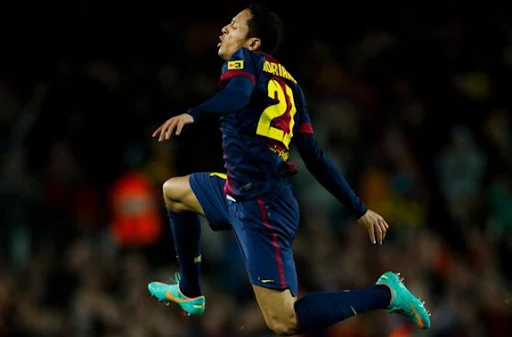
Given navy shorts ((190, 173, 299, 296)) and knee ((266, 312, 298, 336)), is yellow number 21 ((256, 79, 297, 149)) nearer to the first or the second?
navy shorts ((190, 173, 299, 296))

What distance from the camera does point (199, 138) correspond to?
1135 cm

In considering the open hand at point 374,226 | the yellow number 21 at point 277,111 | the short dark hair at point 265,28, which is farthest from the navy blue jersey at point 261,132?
the open hand at point 374,226

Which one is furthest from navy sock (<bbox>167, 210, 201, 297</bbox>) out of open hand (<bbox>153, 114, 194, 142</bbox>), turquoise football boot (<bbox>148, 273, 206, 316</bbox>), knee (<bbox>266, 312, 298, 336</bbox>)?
open hand (<bbox>153, 114, 194, 142</bbox>)

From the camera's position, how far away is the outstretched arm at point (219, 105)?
209 inches

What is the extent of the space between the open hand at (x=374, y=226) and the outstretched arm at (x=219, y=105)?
129 centimetres

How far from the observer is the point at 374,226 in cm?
671

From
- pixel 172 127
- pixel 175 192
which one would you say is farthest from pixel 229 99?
pixel 175 192

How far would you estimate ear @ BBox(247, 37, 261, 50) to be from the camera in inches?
252

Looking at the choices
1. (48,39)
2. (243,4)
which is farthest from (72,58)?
(243,4)

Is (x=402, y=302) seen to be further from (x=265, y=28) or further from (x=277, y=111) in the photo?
(x=265, y=28)

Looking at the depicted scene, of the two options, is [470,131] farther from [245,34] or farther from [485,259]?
[245,34]

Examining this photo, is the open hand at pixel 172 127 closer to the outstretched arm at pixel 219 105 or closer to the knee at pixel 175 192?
the outstretched arm at pixel 219 105

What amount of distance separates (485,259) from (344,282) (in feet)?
4.95

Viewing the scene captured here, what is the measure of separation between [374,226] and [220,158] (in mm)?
4727
